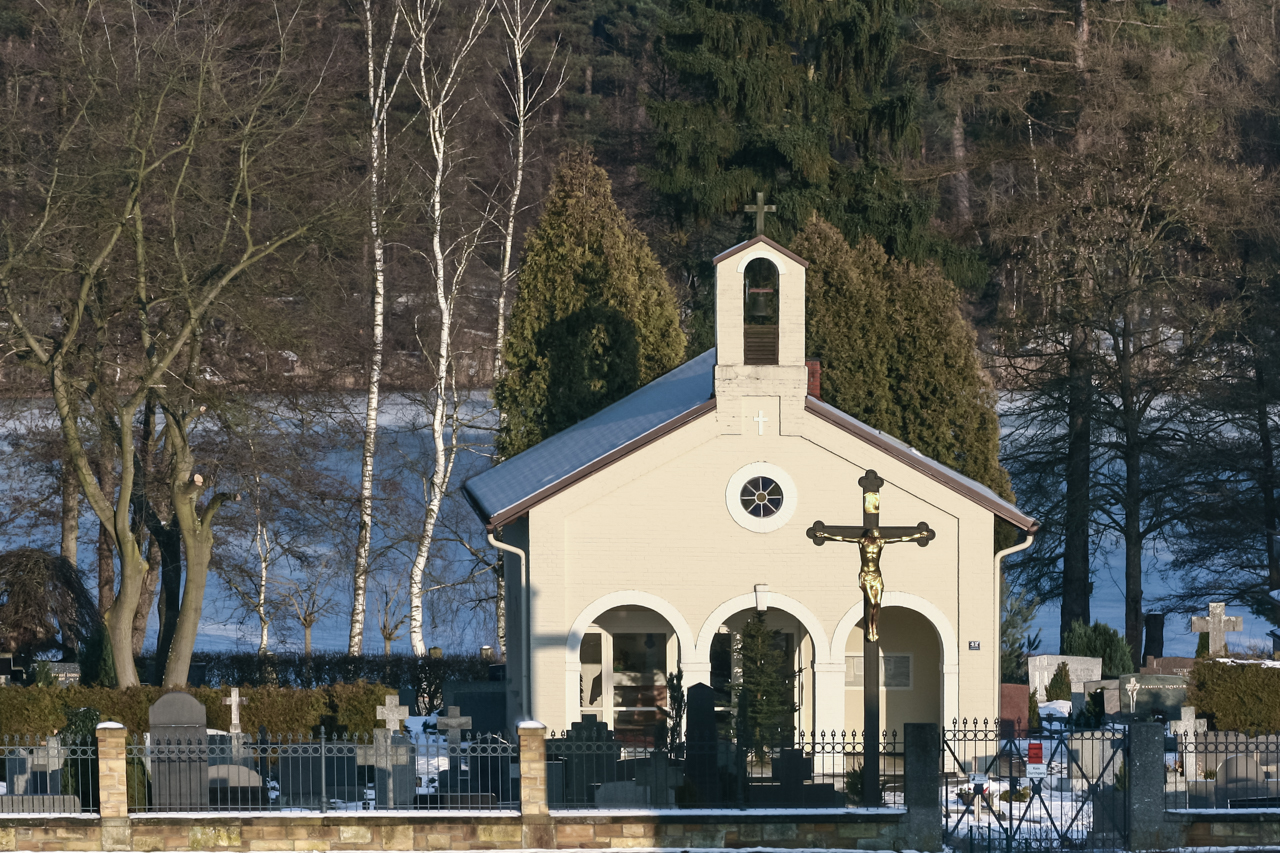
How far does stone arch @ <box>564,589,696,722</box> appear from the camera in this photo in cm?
2173

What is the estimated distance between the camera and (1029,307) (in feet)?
136

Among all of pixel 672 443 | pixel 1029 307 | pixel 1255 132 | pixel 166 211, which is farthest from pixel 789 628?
pixel 1255 132

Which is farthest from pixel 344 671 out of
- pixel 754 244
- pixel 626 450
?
pixel 754 244

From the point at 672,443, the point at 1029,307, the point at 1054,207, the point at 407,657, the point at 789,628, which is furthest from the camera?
the point at 1029,307

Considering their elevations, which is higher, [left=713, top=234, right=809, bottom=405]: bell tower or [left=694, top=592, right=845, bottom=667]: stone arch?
[left=713, top=234, right=809, bottom=405]: bell tower

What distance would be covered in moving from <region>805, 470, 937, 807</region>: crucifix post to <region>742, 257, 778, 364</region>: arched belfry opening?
463cm

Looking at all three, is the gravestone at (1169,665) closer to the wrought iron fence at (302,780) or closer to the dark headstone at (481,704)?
the dark headstone at (481,704)

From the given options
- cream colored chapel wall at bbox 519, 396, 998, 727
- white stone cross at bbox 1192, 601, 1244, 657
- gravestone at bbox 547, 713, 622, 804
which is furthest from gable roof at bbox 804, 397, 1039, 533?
white stone cross at bbox 1192, 601, 1244, 657

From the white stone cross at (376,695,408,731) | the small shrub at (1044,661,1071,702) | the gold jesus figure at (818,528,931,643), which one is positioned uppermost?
the gold jesus figure at (818,528,931,643)

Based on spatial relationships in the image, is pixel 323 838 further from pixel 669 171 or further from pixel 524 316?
pixel 669 171

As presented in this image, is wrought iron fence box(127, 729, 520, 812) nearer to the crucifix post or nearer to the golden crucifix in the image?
the crucifix post

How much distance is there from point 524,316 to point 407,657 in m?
6.29

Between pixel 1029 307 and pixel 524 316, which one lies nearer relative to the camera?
pixel 524 316

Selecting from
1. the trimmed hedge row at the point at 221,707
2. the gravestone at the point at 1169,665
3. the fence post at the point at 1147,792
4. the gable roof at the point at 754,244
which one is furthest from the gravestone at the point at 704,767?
the gravestone at the point at 1169,665
